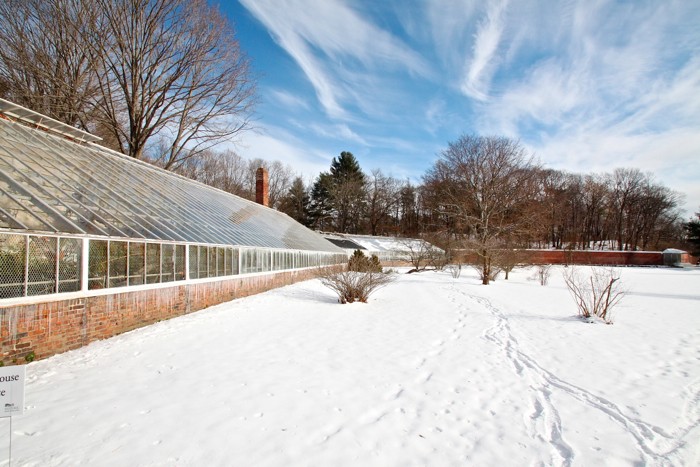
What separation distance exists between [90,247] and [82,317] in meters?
1.18

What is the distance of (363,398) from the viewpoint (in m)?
4.38

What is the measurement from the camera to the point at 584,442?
346cm

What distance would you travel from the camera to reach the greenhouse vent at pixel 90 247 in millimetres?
5242

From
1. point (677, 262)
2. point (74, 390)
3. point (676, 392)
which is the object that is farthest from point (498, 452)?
point (677, 262)

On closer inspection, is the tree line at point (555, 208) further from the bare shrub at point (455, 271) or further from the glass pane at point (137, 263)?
the glass pane at point (137, 263)

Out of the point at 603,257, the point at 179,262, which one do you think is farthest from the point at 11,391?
the point at 603,257

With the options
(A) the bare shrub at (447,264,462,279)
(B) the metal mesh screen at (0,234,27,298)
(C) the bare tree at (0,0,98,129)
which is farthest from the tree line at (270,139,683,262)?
(B) the metal mesh screen at (0,234,27,298)

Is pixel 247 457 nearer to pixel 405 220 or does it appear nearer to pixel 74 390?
pixel 74 390

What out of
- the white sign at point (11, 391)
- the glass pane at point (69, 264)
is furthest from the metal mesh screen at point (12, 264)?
the white sign at point (11, 391)

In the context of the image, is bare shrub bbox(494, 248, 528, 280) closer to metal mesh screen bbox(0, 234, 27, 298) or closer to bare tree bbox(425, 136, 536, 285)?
bare tree bbox(425, 136, 536, 285)

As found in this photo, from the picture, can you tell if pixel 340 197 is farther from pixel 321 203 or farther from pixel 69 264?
pixel 69 264

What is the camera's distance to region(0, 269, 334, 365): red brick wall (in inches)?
200

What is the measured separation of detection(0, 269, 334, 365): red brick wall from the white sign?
10.3ft

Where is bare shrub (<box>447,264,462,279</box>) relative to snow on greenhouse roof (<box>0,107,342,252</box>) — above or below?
below
